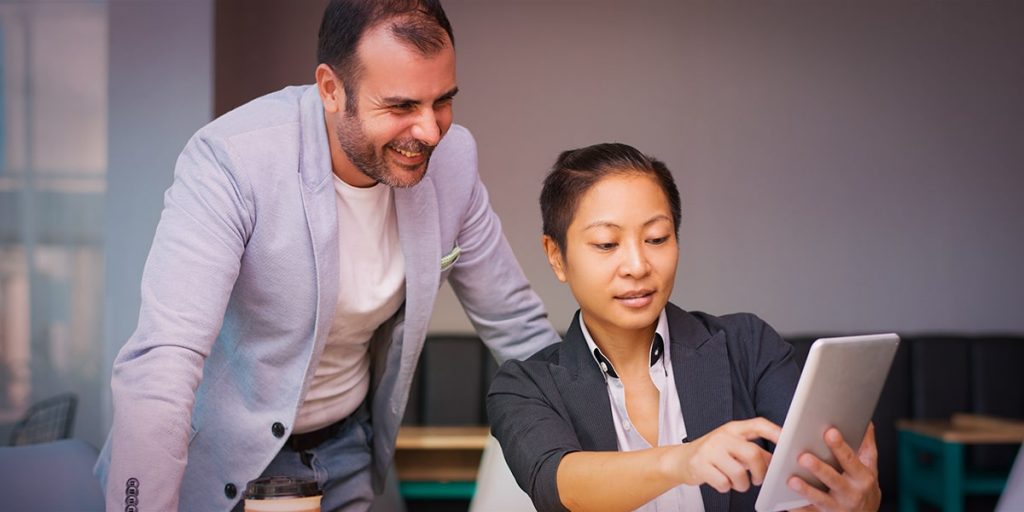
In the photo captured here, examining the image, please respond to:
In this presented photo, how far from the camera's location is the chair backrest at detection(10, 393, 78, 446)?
13.1 feet

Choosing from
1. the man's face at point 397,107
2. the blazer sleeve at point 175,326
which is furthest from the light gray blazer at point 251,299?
the man's face at point 397,107

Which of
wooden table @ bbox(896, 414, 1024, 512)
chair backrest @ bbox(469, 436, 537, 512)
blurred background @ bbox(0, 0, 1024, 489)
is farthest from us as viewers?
blurred background @ bbox(0, 0, 1024, 489)

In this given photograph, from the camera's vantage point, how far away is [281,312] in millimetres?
1492

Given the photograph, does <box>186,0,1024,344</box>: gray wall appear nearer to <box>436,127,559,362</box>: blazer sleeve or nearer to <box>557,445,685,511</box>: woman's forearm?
<box>436,127,559,362</box>: blazer sleeve

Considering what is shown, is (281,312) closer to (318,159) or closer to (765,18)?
(318,159)

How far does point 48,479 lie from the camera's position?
1.60 meters

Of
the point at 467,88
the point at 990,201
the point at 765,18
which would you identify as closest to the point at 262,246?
the point at 467,88

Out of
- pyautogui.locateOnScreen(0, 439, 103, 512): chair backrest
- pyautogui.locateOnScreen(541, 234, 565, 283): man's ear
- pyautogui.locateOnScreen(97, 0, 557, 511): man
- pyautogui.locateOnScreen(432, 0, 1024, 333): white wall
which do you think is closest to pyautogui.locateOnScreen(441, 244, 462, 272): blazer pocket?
pyautogui.locateOnScreen(97, 0, 557, 511): man

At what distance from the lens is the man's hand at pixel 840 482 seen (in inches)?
45.2

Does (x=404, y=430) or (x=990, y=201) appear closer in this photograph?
(x=404, y=430)

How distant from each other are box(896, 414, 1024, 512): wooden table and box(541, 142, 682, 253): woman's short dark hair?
247 cm

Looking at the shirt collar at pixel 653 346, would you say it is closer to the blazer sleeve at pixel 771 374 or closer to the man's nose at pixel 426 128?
the blazer sleeve at pixel 771 374

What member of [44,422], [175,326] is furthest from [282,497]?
[44,422]

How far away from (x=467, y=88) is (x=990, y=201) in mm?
2179
